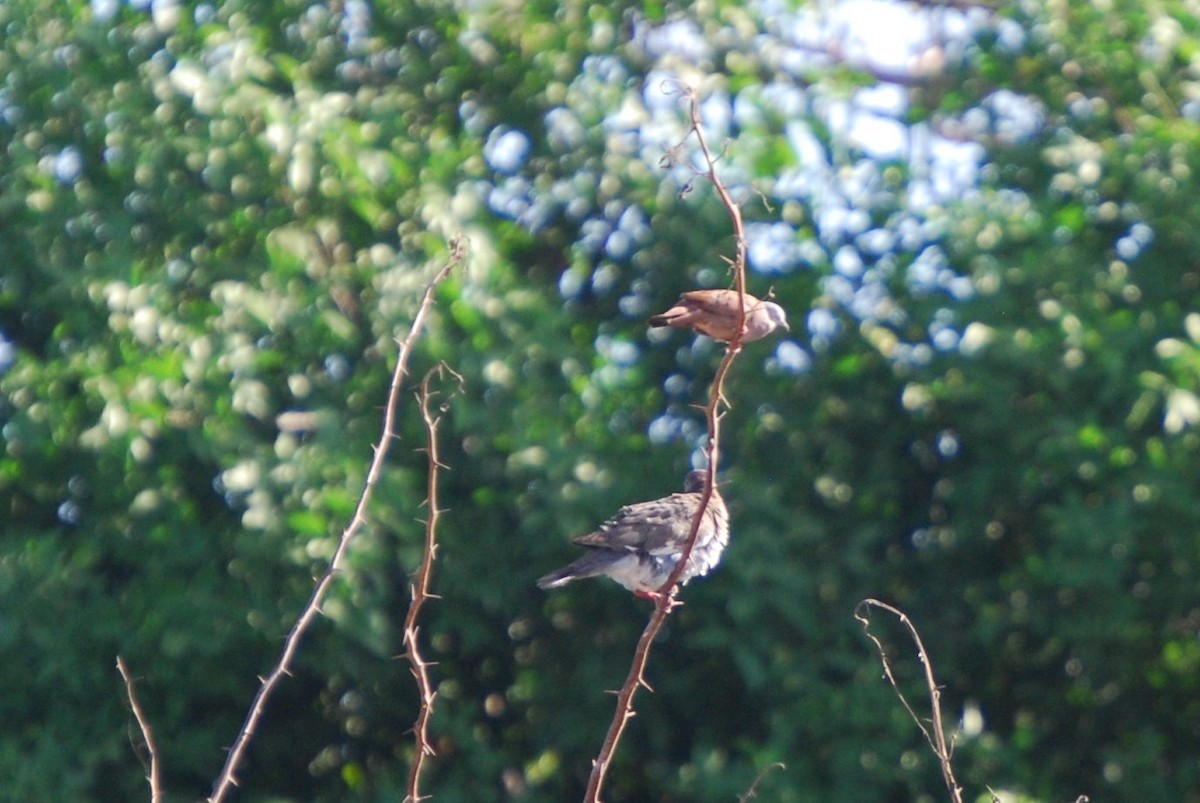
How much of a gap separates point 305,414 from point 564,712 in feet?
5.01

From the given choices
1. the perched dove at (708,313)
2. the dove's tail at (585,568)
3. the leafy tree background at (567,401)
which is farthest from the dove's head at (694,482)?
the perched dove at (708,313)

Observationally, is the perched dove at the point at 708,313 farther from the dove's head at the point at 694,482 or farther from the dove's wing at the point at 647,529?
the dove's head at the point at 694,482

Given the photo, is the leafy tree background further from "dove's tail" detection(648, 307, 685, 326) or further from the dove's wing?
"dove's tail" detection(648, 307, 685, 326)

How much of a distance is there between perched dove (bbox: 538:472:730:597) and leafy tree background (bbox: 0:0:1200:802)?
429mm

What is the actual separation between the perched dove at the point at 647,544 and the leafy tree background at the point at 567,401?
0.43 metres

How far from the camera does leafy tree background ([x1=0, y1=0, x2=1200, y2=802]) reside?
19.2 feet

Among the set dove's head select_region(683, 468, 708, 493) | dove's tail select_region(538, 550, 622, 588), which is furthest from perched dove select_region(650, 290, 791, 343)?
dove's head select_region(683, 468, 708, 493)

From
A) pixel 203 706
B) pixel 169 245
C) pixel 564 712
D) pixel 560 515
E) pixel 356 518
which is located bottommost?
pixel 564 712

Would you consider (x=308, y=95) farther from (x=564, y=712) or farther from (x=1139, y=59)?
(x=1139, y=59)

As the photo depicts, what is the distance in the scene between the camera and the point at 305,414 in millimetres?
5988

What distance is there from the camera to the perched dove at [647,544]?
5410 mm

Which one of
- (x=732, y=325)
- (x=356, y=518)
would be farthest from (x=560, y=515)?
(x=356, y=518)

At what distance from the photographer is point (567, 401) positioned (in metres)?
6.25

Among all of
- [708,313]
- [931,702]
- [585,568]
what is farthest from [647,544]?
[931,702]
